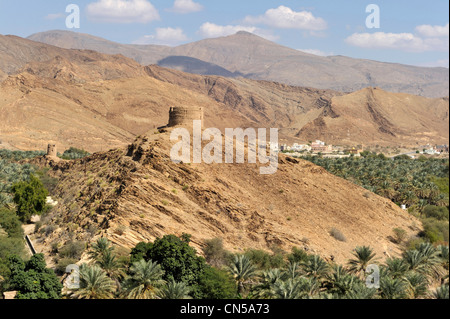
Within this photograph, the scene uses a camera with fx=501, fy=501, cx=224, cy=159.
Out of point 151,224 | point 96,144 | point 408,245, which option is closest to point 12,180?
point 151,224

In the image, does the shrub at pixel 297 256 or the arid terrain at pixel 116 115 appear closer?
the shrub at pixel 297 256

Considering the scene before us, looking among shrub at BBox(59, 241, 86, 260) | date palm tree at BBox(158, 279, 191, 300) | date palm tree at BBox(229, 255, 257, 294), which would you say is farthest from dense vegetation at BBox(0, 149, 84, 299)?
date palm tree at BBox(229, 255, 257, 294)

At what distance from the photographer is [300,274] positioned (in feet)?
87.5

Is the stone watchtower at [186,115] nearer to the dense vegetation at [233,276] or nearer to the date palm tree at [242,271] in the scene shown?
the dense vegetation at [233,276]

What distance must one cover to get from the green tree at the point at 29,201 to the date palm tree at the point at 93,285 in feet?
79.8

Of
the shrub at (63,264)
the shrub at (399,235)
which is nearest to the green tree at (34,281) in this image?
the shrub at (63,264)

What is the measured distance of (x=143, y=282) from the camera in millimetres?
24375

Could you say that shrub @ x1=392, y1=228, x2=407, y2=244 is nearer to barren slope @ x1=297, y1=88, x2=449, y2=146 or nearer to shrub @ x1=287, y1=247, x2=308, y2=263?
shrub @ x1=287, y1=247, x2=308, y2=263

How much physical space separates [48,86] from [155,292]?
432 feet

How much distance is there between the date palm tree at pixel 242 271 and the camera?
1068 inches

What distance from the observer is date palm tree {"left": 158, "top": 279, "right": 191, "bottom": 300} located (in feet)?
78.5

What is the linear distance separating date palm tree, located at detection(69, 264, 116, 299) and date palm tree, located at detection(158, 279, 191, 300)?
241cm

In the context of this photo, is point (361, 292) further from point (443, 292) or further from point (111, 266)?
point (111, 266)
